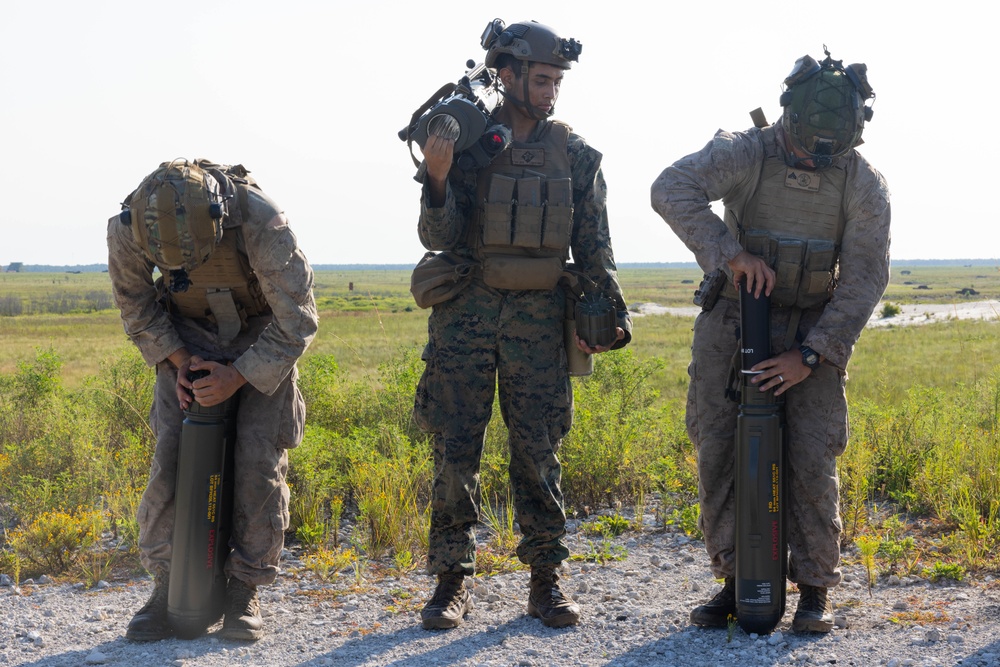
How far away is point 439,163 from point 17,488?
401cm

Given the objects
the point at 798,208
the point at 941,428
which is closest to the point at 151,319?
the point at 798,208

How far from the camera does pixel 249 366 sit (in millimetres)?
3828

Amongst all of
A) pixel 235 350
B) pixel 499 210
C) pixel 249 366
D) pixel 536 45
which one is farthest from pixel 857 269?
pixel 235 350

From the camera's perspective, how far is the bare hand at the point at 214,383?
3.79 metres

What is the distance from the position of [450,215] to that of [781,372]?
1.48m

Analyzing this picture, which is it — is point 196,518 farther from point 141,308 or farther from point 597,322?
point 597,322

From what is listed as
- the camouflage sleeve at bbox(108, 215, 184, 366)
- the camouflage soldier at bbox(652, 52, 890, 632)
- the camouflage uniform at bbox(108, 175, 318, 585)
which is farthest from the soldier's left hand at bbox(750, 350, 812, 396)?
the camouflage sleeve at bbox(108, 215, 184, 366)

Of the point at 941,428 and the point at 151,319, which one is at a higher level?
the point at 151,319

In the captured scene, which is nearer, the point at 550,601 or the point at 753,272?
the point at 753,272

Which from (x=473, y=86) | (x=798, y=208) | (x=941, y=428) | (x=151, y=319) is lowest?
(x=941, y=428)

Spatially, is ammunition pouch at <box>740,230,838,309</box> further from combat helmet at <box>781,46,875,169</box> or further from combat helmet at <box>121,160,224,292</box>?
combat helmet at <box>121,160,224,292</box>

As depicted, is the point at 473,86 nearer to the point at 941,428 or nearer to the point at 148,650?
the point at 148,650

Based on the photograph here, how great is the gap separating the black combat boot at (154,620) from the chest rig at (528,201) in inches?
76.3

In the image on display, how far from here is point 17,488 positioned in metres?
6.12
